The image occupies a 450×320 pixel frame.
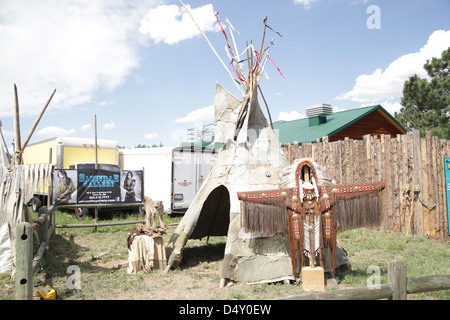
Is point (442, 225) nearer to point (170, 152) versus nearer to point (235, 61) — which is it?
point (235, 61)

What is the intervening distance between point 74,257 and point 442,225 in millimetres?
8588

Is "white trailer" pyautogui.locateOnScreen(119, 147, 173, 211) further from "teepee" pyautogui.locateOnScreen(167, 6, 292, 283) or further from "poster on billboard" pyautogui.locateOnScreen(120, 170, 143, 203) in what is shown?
"teepee" pyautogui.locateOnScreen(167, 6, 292, 283)

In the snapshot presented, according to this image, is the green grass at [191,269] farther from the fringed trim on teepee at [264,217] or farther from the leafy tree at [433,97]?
the leafy tree at [433,97]

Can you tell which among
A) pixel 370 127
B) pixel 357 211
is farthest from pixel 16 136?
pixel 370 127

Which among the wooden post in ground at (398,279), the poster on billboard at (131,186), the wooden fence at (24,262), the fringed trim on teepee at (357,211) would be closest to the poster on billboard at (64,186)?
the poster on billboard at (131,186)

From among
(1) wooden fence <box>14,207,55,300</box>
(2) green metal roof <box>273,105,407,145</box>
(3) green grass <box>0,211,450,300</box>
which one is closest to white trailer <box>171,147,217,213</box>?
(2) green metal roof <box>273,105,407,145</box>

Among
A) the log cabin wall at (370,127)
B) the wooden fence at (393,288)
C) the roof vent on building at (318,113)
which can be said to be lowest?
the wooden fence at (393,288)

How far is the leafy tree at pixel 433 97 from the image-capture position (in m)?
16.2

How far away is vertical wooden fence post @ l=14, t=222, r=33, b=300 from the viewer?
14.3 feet

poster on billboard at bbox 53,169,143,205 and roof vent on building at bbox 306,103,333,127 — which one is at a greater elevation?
roof vent on building at bbox 306,103,333,127

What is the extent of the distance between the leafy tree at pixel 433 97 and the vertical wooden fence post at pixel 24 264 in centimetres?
1689

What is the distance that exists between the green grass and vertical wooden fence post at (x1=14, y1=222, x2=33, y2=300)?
82cm

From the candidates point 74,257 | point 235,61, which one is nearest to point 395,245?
point 235,61

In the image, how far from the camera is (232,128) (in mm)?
6582
